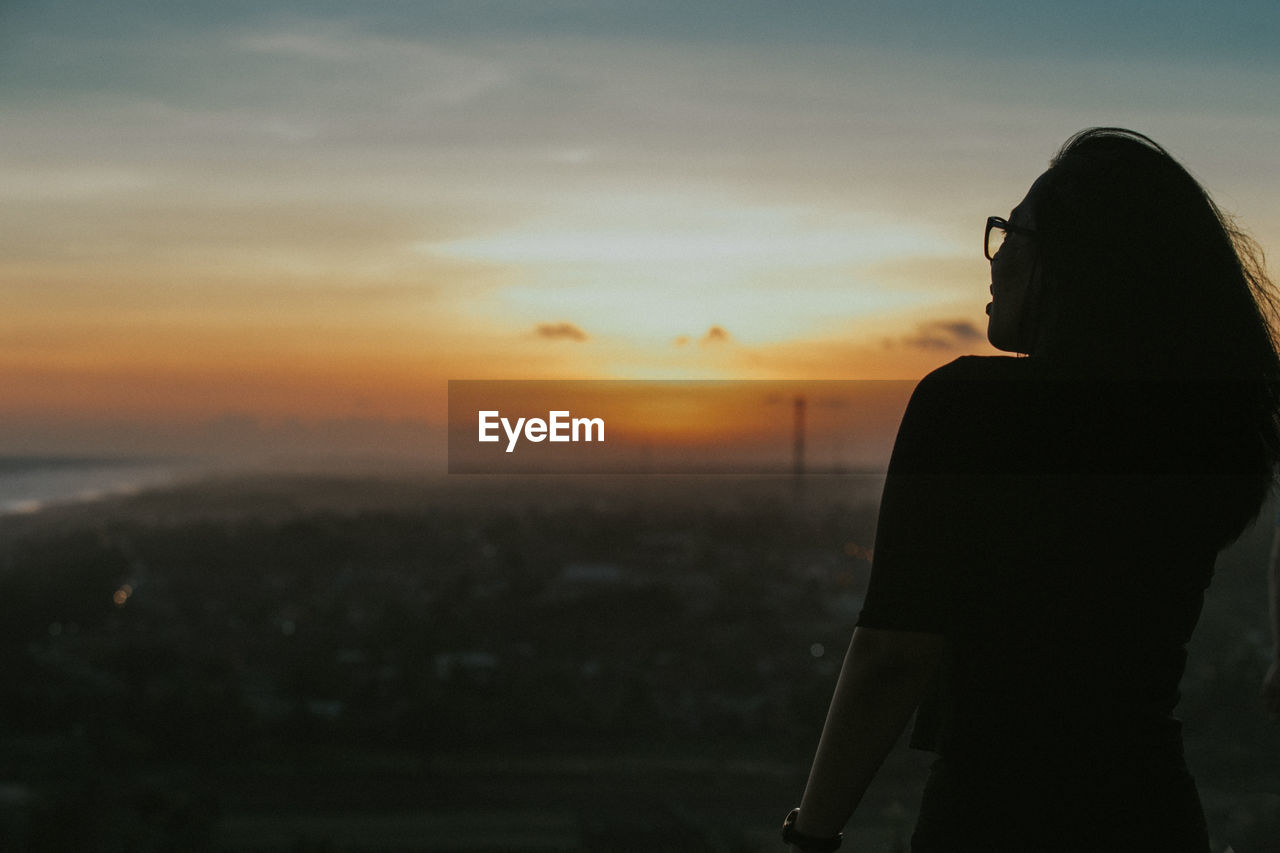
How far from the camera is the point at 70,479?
7.71m

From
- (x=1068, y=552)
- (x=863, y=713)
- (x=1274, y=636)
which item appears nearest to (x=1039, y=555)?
(x=1068, y=552)

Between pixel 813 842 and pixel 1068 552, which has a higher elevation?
pixel 1068 552

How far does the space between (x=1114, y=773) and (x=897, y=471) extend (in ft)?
0.75

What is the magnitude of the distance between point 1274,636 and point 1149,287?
3.88 ft

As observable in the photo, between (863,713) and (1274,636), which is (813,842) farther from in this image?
(1274,636)

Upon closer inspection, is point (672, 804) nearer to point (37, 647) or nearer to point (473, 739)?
point (473, 739)

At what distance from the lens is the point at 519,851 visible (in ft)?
9.89

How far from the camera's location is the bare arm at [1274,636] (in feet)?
5.38

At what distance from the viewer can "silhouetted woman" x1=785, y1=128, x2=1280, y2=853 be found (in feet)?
2.19

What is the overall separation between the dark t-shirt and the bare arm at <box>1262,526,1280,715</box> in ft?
3.56

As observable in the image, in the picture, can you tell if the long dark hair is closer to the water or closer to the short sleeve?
the short sleeve

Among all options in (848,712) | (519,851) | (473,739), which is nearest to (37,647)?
(473,739)

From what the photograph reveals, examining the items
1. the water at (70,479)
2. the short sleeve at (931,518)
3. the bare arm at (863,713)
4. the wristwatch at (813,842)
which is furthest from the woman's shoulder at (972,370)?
the water at (70,479)

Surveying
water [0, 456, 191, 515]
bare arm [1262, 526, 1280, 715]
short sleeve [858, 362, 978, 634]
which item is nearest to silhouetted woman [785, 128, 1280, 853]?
short sleeve [858, 362, 978, 634]
